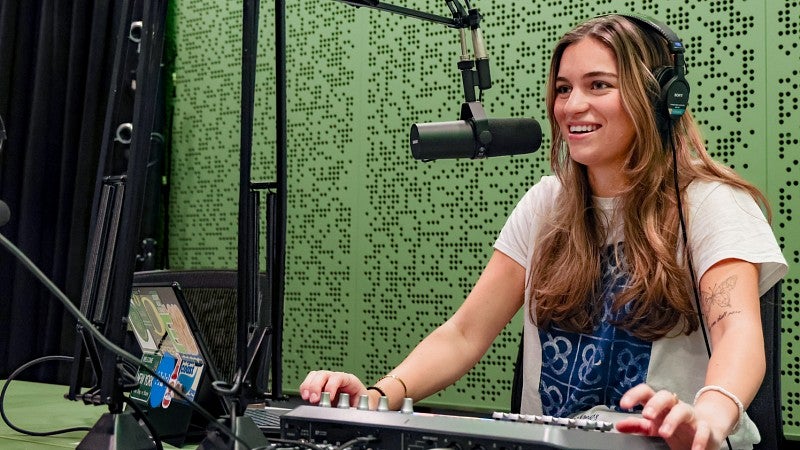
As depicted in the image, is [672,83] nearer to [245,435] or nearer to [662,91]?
[662,91]

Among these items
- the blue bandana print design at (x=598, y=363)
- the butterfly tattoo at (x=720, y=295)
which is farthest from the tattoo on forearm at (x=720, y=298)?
the blue bandana print design at (x=598, y=363)

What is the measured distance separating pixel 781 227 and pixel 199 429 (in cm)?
172

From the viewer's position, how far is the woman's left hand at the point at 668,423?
90 cm

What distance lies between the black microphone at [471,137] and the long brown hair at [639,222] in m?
0.41

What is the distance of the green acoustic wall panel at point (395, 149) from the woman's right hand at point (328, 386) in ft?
5.09

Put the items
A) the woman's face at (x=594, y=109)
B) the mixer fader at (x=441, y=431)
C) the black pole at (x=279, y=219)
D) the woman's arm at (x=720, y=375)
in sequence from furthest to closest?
the woman's face at (x=594, y=109), the black pole at (x=279, y=219), the woman's arm at (x=720, y=375), the mixer fader at (x=441, y=431)

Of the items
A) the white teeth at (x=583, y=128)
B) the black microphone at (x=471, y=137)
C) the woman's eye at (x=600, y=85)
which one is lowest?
the black microphone at (x=471, y=137)

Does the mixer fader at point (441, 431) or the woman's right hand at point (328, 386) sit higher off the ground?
the mixer fader at point (441, 431)

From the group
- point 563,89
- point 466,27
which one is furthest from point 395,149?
point 466,27

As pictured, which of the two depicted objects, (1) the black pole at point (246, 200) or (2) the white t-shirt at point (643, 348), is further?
(2) the white t-shirt at point (643, 348)

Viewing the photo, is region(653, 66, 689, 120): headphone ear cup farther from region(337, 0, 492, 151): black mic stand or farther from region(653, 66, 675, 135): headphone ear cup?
region(337, 0, 492, 151): black mic stand

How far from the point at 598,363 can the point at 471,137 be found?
0.59 m

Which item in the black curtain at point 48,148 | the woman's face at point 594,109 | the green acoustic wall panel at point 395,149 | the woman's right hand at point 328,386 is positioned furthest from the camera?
the black curtain at point 48,148

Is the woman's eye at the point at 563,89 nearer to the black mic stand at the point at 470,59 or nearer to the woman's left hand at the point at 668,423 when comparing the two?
the black mic stand at the point at 470,59
